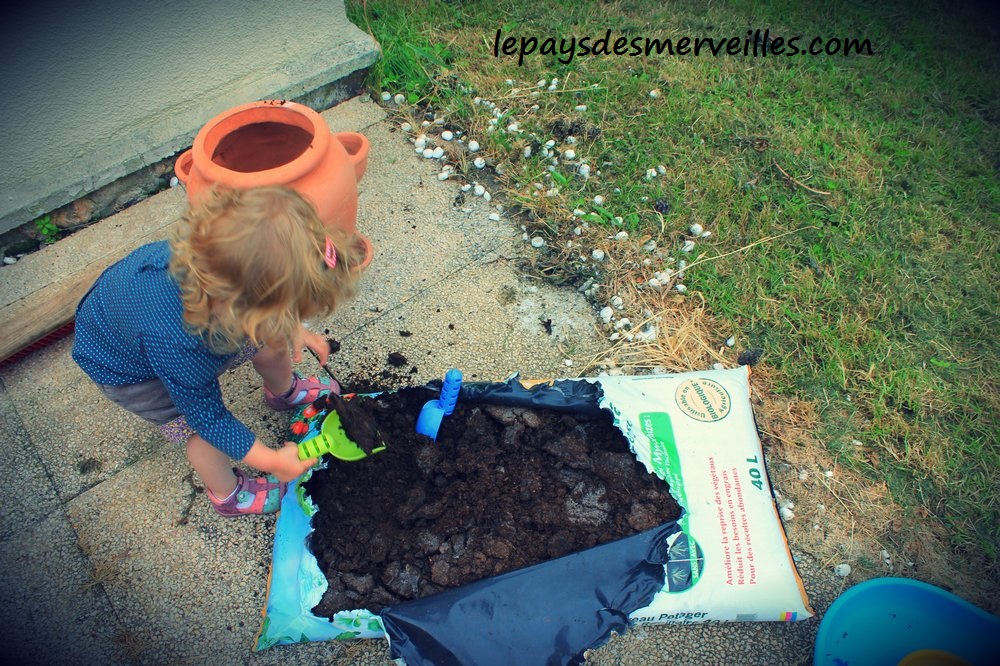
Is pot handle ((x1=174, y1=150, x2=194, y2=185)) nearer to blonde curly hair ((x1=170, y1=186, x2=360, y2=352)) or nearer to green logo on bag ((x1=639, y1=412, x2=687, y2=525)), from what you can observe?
blonde curly hair ((x1=170, y1=186, x2=360, y2=352))

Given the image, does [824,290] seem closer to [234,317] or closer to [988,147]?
[988,147]

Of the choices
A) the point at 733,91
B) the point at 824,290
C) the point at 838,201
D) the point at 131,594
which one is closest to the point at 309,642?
the point at 131,594

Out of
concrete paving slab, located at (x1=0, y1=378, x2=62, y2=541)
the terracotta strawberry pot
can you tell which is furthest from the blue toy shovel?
concrete paving slab, located at (x1=0, y1=378, x2=62, y2=541)

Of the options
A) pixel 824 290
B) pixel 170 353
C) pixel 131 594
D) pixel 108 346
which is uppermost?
pixel 170 353

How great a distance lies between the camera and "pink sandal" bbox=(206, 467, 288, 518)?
1.83 meters

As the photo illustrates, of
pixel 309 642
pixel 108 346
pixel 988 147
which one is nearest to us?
pixel 108 346

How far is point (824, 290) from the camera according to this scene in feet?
7.91

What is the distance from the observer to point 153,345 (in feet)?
4.54

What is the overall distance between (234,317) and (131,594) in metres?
1.03

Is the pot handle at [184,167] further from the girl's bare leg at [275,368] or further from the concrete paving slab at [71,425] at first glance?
the concrete paving slab at [71,425]

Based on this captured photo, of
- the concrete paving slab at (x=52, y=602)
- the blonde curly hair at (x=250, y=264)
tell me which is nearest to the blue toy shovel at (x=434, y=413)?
the blonde curly hair at (x=250, y=264)

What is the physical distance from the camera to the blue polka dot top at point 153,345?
A: 54.6 inches

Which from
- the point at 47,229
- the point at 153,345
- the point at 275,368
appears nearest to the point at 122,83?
the point at 47,229

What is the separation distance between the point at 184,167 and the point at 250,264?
106cm
